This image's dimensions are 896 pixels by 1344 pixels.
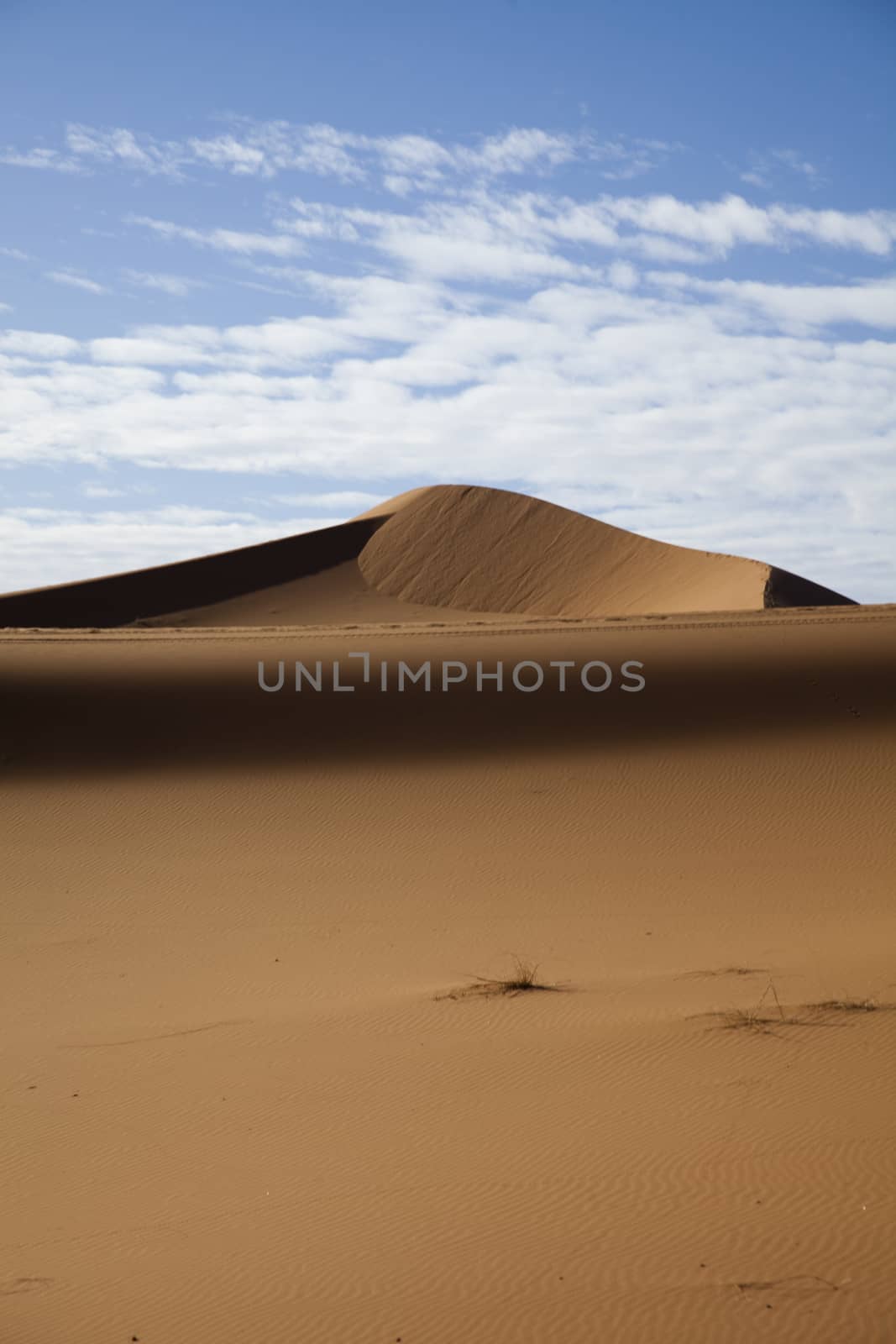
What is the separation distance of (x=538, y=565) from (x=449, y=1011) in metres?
43.5

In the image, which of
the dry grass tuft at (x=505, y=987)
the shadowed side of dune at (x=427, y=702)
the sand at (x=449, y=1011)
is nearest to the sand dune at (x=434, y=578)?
the shadowed side of dune at (x=427, y=702)

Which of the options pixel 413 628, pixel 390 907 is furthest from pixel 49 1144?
pixel 413 628

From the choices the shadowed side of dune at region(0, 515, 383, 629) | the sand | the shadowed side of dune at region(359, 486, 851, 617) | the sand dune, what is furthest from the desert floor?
the shadowed side of dune at region(0, 515, 383, 629)

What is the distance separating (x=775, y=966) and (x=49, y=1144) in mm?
4793

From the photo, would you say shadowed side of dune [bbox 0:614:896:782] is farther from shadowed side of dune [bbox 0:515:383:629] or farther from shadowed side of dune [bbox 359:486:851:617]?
shadowed side of dune [bbox 0:515:383:629]

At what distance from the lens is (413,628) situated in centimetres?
2647

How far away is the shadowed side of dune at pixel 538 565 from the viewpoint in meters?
46.1

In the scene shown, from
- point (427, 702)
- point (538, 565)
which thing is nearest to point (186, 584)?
point (538, 565)

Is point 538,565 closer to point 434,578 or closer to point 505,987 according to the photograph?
point 434,578

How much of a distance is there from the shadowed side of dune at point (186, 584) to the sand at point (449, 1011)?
3037 cm

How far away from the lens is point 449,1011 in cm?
717

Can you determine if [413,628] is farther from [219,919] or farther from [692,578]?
[692,578]

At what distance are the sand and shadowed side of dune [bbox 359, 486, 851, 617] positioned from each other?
87.0ft

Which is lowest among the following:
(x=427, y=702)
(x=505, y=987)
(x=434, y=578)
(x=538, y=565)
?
(x=505, y=987)
